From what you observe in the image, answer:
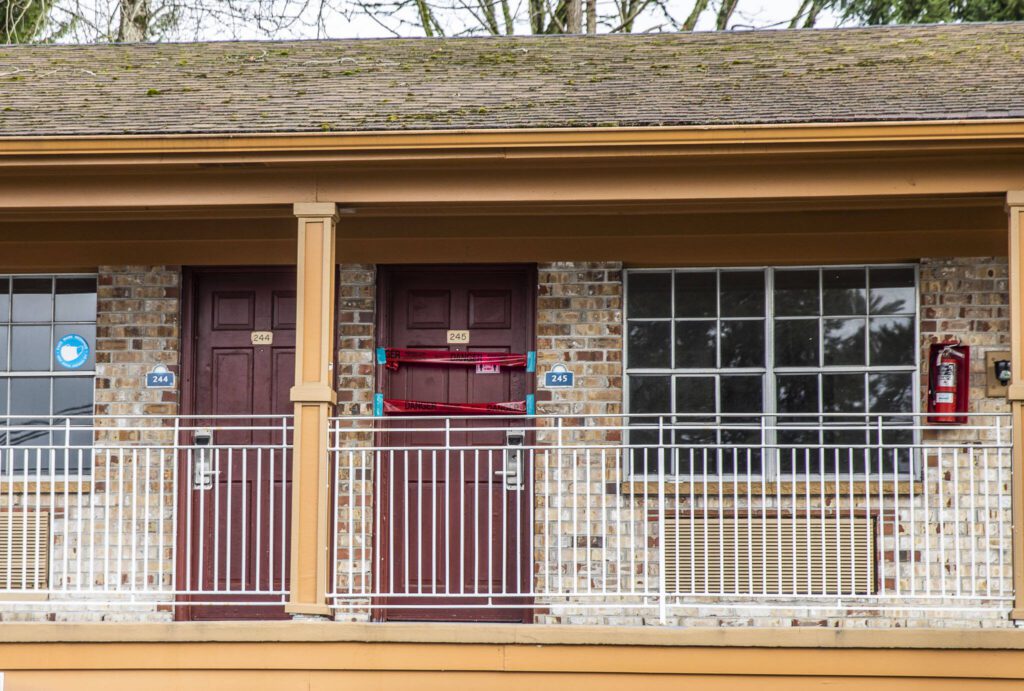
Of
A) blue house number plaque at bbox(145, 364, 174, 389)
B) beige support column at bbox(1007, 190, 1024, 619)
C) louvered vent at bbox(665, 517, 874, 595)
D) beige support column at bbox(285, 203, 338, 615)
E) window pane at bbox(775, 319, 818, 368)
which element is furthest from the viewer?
blue house number plaque at bbox(145, 364, 174, 389)

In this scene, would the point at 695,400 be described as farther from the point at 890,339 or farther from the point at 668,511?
the point at 890,339

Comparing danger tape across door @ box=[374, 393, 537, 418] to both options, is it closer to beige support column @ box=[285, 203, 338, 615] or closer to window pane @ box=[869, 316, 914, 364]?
beige support column @ box=[285, 203, 338, 615]

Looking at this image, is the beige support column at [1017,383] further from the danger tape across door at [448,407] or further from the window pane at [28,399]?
the window pane at [28,399]

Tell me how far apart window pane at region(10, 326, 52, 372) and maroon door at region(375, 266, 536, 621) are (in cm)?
222

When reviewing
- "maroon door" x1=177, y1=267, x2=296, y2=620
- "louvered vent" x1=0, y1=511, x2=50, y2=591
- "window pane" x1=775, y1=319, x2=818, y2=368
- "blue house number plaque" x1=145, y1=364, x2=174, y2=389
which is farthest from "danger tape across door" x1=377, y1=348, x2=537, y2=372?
"louvered vent" x1=0, y1=511, x2=50, y2=591

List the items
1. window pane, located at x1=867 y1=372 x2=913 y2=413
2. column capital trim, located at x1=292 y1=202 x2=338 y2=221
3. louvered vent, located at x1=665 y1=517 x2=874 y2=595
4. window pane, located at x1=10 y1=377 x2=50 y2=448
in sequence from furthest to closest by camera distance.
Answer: window pane, located at x1=10 y1=377 x2=50 y2=448 → window pane, located at x1=867 y1=372 x2=913 y2=413 → louvered vent, located at x1=665 y1=517 x2=874 y2=595 → column capital trim, located at x1=292 y1=202 x2=338 y2=221

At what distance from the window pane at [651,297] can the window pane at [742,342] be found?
0.40m

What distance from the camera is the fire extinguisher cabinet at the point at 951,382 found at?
8.03 m

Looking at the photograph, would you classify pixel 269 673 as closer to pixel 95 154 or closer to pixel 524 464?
pixel 524 464

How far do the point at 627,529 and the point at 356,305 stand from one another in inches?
87.8

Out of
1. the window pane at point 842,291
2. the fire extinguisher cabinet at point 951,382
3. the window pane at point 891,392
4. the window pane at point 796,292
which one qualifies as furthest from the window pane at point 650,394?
the fire extinguisher cabinet at point 951,382

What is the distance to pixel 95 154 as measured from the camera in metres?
6.92

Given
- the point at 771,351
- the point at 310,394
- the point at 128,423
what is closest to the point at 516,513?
the point at 771,351

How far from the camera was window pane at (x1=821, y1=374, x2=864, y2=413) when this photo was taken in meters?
8.30
